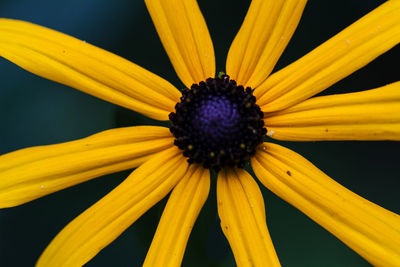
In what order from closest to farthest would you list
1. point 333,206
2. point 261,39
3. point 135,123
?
point 333,206 < point 261,39 < point 135,123

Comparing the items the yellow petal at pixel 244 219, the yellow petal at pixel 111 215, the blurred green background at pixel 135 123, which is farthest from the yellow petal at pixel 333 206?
the blurred green background at pixel 135 123

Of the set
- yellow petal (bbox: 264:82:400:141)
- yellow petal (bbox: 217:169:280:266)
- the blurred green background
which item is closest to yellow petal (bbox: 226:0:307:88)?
yellow petal (bbox: 264:82:400:141)

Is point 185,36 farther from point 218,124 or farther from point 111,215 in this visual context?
point 111,215

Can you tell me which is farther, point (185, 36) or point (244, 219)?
point (185, 36)

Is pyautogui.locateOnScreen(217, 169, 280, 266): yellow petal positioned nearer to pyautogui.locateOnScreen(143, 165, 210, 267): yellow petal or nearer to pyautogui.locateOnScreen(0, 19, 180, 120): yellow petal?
pyautogui.locateOnScreen(143, 165, 210, 267): yellow petal

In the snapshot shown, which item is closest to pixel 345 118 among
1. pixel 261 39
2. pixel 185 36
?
pixel 261 39

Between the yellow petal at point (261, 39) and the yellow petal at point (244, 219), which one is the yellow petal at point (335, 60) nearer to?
the yellow petal at point (261, 39)

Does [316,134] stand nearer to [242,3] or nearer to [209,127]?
[209,127]
